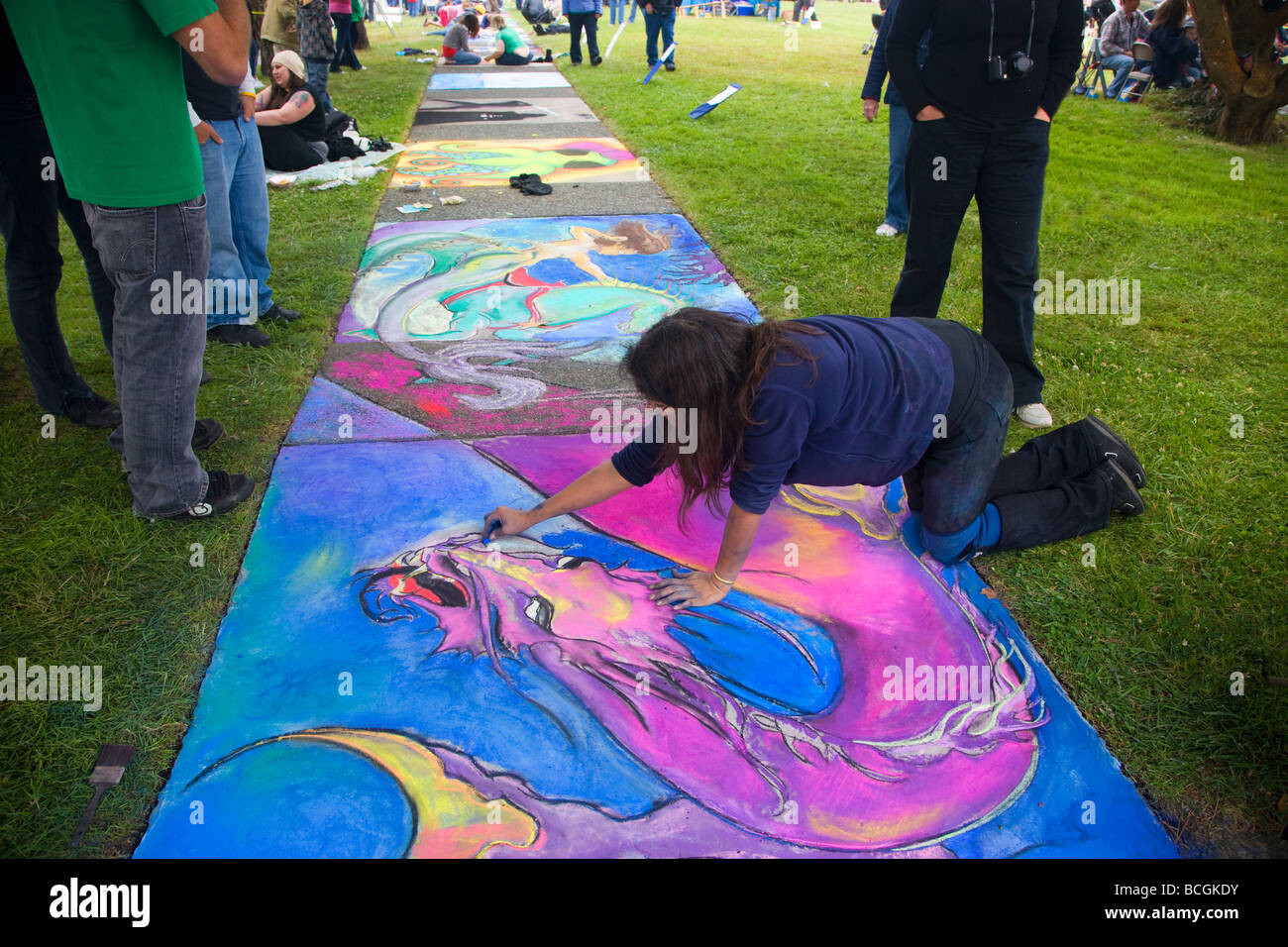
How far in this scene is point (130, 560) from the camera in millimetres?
2672

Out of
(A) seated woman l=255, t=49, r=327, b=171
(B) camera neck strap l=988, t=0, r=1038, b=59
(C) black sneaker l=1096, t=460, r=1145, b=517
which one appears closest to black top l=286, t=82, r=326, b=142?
(A) seated woman l=255, t=49, r=327, b=171

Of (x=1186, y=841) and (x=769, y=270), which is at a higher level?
(x=769, y=270)

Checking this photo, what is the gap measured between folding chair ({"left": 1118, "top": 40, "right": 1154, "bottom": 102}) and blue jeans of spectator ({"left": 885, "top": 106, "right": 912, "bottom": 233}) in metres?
7.64

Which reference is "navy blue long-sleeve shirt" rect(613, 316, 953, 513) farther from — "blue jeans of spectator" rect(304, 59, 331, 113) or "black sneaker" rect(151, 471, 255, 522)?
"blue jeans of spectator" rect(304, 59, 331, 113)

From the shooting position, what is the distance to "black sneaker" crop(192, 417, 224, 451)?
322cm

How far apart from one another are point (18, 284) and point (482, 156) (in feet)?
16.7

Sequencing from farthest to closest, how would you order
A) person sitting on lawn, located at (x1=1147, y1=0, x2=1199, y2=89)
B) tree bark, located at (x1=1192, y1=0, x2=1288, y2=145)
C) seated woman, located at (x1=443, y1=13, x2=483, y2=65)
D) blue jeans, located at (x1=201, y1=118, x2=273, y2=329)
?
seated woman, located at (x1=443, y1=13, x2=483, y2=65) < person sitting on lawn, located at (x1=1147, y1=0, x2=1199, y2=89) < tree bark, located at (x1=1192, y1=0, x2=1288, y2=145) < blue jeans, located at (x1=201, y1=118, x2=273, y2=329)

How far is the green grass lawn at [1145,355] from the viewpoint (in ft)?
7.37

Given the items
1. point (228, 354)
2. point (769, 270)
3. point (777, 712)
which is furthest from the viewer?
point (769, 270)

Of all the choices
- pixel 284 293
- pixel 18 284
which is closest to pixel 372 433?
pixel 18 284

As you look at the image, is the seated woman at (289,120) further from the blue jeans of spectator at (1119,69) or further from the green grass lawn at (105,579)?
the blue jeans of spectator at (1119,69)

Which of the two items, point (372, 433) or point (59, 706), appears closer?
point (59, 706)

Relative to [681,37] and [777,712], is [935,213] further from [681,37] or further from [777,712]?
[681,37]

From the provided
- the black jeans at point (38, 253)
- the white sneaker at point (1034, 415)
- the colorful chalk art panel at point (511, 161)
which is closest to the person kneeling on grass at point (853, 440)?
the white sneaker at point (1034, 415)
